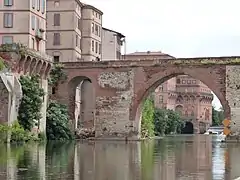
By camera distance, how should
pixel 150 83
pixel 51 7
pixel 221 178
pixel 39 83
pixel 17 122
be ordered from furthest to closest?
pixel 51 7 < pixel 150 83 < pixel 39 83 < pixel 17 122 < pixel 221 178

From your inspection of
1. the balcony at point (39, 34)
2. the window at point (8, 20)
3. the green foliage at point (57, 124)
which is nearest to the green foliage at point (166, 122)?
the green foliage at point (57, 124)

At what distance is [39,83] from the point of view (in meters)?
55.3

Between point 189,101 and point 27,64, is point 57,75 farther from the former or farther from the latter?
point 189,101

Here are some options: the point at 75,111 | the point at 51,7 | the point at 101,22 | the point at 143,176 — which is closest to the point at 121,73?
the point at 75,111

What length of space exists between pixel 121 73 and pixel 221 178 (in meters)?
42.8

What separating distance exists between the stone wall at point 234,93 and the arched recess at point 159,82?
663mm

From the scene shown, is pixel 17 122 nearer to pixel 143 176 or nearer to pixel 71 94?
pixel 71 94

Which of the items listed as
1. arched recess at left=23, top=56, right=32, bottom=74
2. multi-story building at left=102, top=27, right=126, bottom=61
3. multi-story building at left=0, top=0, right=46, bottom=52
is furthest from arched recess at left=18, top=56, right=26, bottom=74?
multi-story building at left=102, top=27, right=126, bottom=61

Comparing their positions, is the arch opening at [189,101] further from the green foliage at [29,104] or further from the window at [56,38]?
the green foliage at [29,104]

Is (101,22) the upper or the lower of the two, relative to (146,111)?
upper

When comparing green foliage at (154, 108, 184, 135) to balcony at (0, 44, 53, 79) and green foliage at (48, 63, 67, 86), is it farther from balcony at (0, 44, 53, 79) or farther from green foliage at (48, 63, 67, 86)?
balcony at (0, 44, 53, 79)

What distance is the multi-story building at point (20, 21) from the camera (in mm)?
61281

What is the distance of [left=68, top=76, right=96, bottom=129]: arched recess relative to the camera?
68.9 m

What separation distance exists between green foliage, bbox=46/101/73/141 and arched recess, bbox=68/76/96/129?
13.7ft
